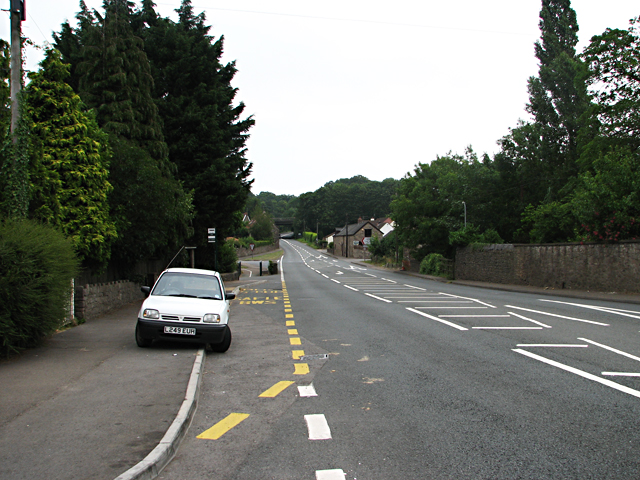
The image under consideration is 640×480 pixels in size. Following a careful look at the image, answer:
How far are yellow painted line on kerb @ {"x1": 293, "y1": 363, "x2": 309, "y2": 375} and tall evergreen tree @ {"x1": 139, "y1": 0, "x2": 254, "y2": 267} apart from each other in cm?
1870

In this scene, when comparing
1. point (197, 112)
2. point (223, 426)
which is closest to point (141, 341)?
point (223, 426)

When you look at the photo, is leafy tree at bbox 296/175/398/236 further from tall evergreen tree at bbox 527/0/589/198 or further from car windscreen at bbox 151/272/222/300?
car windscreen at bbox 151/272/222/300

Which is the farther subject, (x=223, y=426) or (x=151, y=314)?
(x=151, y=314)

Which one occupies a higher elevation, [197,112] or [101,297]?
[197,112]

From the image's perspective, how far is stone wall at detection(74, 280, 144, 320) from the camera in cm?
1210

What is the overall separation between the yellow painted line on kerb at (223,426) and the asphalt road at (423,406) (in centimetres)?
2

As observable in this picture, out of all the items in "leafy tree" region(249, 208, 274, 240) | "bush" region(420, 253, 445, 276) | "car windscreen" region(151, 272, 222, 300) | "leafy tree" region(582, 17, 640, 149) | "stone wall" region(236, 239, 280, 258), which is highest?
"leafy tree" region(582, 17, 640, 149)

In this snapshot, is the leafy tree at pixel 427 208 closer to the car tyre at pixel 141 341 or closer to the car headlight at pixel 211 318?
the car headlight at pixel 211 318

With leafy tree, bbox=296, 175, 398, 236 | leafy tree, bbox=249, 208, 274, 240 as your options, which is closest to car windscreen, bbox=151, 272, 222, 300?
leafy tree, bbox=249, 208, 274, 240

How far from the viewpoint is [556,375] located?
22.3 feet

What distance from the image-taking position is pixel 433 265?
42500 mm

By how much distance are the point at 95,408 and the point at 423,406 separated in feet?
11.5

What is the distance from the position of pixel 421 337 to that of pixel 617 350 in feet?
11.3

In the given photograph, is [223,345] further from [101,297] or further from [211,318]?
[101,297]
